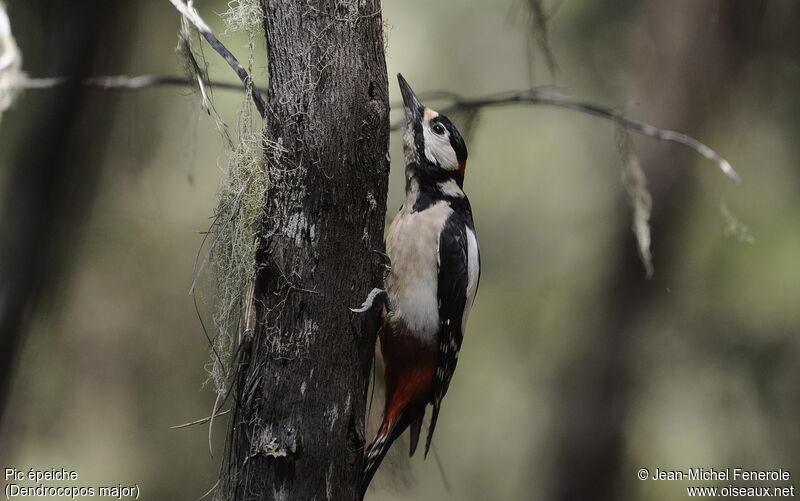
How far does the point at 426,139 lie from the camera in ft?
8.79

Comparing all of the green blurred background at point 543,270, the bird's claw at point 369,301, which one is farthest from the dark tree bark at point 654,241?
the bird's claw at point 369,301

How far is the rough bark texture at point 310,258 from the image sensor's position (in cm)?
171

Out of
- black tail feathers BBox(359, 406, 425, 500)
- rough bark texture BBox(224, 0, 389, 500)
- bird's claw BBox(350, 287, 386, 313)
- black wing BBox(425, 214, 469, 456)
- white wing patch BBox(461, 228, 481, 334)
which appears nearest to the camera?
rough bark texture BBox(224, 0, 389, 500)

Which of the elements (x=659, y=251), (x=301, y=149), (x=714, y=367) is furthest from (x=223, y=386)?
(x=714, y=367)

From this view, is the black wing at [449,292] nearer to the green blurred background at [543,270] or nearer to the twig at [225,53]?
the green blurred background at [543,270]

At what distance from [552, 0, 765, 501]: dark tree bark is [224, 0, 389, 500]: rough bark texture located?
2.75 meters

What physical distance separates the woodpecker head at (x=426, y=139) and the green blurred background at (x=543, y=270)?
1.93 ft

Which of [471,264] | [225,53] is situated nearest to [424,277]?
[471,264]

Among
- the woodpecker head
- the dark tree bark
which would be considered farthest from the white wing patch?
the dark tree bark

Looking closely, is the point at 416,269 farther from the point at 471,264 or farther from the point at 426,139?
the point at 426,139

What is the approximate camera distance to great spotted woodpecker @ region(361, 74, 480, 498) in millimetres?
2508

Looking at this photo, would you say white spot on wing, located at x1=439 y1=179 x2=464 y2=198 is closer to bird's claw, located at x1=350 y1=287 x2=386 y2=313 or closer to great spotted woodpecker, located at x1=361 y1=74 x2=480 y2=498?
great spotted woodpecker, located at x1=361 y1=74 x2=480 y2=498

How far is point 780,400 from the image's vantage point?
14.0 ft

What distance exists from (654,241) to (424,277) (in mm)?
2428
